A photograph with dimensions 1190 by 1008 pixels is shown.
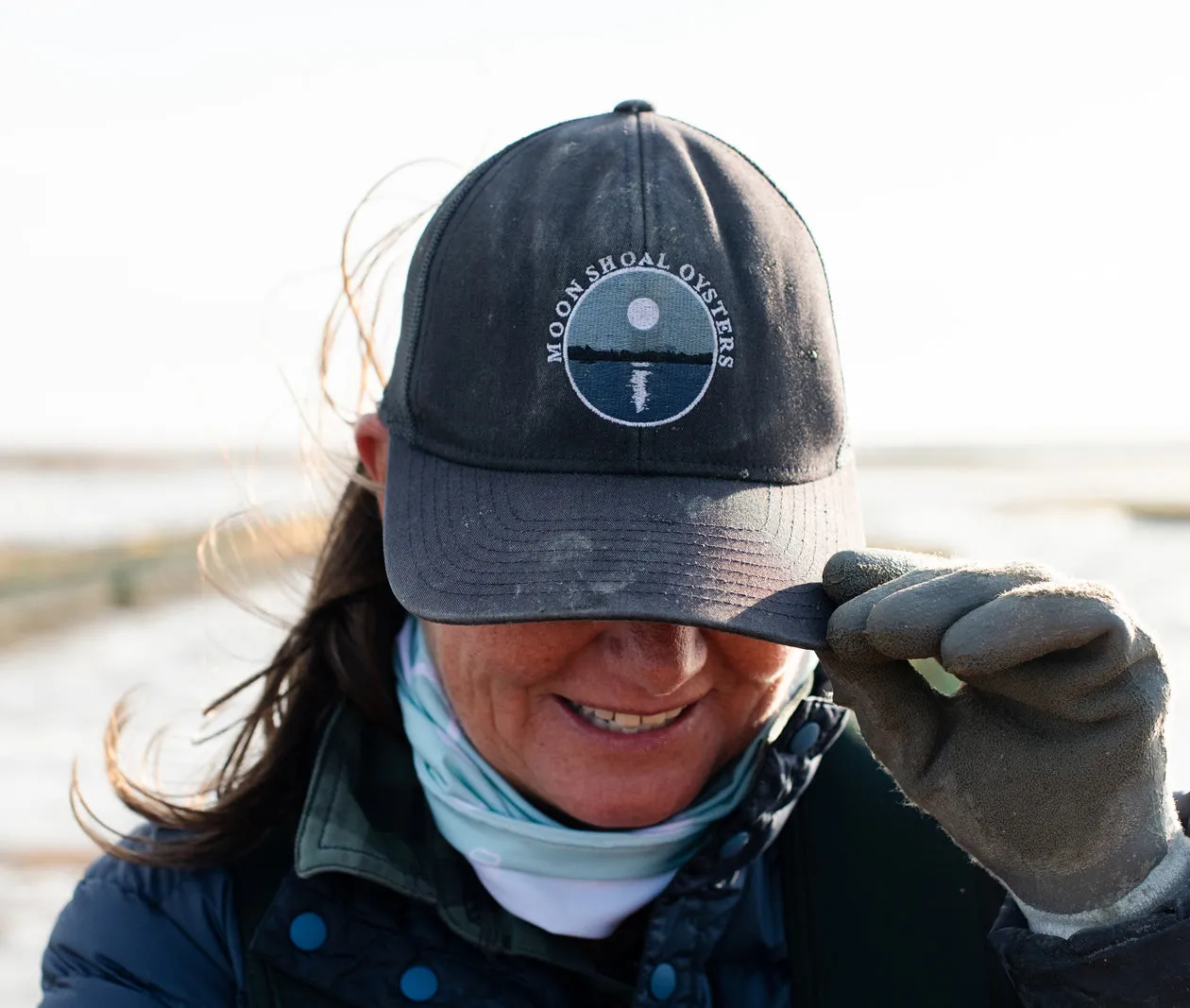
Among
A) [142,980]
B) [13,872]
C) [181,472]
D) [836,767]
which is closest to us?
[142,980]

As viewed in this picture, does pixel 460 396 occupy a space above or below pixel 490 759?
above

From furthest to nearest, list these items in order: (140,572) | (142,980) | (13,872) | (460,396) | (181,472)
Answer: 1. (181,472)
2. (140,572)
3. (13,872)
4. (142,980)
5. (460,396)

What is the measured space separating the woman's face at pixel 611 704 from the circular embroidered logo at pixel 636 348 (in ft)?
0.90

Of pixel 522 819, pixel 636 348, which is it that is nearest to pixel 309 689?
pixel 522 819

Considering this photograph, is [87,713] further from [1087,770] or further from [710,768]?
[1087,770]

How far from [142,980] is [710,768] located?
2.76 feet

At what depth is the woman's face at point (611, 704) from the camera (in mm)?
1713

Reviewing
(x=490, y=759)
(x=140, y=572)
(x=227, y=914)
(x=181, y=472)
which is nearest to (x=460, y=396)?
(x=490, y=759)

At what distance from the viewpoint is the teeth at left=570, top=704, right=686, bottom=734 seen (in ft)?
5.91

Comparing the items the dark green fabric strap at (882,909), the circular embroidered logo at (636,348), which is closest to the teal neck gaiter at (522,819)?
the dark green fabric strap at (882,909)

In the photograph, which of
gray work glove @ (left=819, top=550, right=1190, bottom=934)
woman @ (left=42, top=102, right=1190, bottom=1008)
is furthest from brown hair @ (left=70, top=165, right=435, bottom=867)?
gray work glove @ (left=819, top=550, right=1190, bottom=934)

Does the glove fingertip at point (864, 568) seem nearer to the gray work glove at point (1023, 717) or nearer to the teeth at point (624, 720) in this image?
the gray work glove at point (1023, 717)

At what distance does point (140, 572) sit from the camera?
8.62 metres

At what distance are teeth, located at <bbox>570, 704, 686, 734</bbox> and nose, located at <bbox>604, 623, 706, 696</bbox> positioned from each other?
4.2 inches
